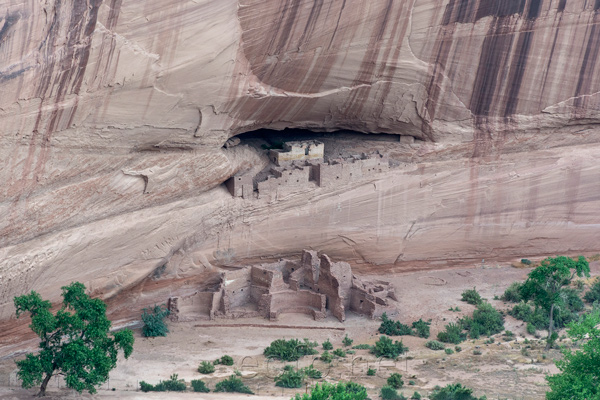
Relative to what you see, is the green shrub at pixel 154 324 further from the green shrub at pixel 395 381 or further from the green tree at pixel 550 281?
the green tree at pixel 550 281

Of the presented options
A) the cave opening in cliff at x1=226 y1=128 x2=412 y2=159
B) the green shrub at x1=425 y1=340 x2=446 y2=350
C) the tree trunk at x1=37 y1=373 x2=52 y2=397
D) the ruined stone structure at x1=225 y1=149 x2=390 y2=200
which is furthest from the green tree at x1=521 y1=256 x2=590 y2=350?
the tree trunk at x1=37 y1=373 x2=52 y2=397

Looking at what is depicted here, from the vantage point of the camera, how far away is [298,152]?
74.7 feet

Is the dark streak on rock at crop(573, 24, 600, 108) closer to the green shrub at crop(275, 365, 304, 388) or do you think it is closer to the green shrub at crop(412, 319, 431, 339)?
the green shrub at crop(412, 319, 431, 339)

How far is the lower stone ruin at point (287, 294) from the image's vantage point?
21.2 meters

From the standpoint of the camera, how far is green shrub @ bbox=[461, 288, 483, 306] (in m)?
22.7

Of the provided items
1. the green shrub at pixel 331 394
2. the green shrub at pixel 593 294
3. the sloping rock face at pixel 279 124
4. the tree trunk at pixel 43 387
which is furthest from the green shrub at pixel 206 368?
the green shrub at pixel 593 294

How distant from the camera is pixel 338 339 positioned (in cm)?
2069

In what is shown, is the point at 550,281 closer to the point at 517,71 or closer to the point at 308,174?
the point at 517,71

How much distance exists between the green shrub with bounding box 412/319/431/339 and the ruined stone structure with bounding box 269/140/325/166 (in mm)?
5014

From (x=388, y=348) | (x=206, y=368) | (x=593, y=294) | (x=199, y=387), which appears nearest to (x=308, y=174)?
(x=388, y=348)

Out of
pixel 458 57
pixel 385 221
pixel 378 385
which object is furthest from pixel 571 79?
pixel 378 385

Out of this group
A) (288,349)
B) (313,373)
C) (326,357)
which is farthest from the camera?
(288,349)

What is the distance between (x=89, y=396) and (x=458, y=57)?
11.6 metres

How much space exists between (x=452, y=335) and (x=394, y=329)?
135cm
